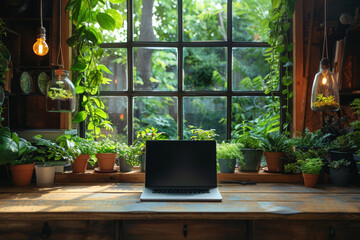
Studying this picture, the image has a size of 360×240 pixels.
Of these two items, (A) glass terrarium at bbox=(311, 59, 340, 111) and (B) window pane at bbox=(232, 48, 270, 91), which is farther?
(B) window pane at bbox=(232, 48, 270, 91)

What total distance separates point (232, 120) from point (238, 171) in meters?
0.46

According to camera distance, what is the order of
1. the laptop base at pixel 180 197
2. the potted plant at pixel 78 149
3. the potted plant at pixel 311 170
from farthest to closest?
the potted plant at pixel 78 149
the potted plant at pixel 311 170
the laptop base at pixel 180 197

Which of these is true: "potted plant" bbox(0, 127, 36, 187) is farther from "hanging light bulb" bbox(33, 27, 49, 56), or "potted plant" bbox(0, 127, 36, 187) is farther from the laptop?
the laptop

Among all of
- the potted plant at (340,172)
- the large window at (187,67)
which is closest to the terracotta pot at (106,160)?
the large window at (187,67)

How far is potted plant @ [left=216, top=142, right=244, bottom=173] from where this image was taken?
2266 mm

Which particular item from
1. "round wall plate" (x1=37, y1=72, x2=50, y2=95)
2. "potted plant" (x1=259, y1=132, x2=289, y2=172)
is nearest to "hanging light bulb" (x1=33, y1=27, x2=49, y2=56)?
"round wall plate" (x1=37, y1=72, x2=50, y2=95)

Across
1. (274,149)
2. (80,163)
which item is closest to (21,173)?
(80,163)

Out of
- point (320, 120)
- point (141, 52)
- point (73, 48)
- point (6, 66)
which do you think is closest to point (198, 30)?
point (141, 52)

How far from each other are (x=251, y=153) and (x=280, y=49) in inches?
34.5

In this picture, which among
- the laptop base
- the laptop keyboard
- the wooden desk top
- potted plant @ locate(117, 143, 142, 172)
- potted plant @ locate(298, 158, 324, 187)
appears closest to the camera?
the wooden desk top

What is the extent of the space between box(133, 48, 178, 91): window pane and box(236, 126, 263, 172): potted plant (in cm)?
74

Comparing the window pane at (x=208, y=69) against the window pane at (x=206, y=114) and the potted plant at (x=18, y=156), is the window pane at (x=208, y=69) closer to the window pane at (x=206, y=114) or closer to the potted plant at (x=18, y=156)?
the window pane at (x=206, y=114)

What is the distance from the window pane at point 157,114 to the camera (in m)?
2.61

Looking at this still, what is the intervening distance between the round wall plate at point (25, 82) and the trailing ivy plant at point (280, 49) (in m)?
1.86
